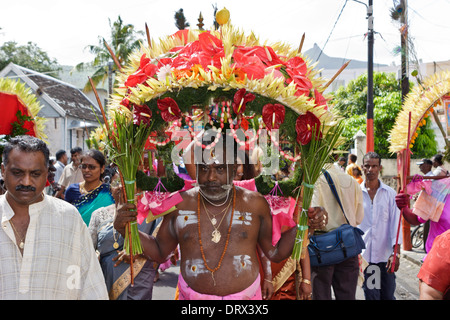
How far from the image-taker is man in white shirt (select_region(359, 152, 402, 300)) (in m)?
5.29

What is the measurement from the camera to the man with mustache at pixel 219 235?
3010mm

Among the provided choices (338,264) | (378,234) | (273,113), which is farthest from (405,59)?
(273,113)

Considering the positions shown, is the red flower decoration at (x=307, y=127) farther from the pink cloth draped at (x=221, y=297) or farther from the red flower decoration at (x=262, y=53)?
the pink cloth draped at (x=221, y=297)

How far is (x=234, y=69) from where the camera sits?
2699 mm

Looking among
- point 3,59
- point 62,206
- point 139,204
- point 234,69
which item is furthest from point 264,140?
point 3,59

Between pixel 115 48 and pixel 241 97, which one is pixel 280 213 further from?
pixel 115 48

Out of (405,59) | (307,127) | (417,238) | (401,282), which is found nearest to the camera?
(307,127)

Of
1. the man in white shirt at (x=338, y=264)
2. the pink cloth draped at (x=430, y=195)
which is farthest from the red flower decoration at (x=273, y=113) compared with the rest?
the pink cloth draped at (x=430, y=195)

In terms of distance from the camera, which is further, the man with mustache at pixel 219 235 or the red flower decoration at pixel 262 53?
the man with mustache at pixel 219 235

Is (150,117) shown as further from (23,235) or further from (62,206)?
(23,235)

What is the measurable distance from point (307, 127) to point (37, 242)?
180 centimetres

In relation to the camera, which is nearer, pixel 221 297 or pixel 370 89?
pixel 221 297

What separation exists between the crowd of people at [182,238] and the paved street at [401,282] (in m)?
1.81

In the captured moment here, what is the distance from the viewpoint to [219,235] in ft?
10.3
